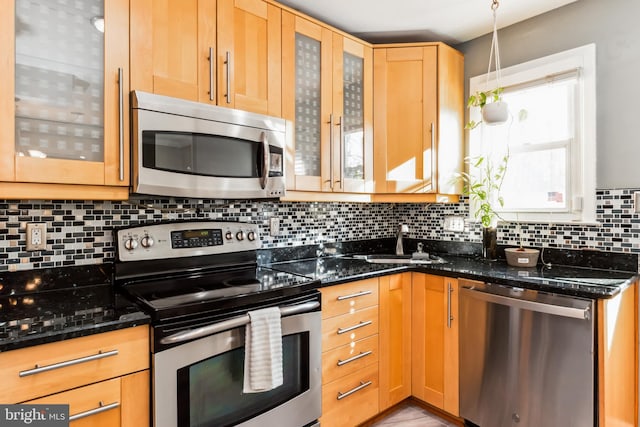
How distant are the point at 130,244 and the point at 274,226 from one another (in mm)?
838

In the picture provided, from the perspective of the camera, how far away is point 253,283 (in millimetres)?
Result: 1725

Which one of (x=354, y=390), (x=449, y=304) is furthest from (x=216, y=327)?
(x=449, y=304)

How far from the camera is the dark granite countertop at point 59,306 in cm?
112

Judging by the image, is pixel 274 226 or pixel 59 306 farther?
pixel 274 226

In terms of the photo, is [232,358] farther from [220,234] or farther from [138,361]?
[220,234]

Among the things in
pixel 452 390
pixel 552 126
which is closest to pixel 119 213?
pixel 452 390

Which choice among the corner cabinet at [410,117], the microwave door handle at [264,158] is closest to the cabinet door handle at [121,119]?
the microwave door handle at [264,158]

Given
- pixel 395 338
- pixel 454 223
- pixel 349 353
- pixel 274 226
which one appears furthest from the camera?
pixel 454 223

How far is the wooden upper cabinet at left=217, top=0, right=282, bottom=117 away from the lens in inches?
70.6

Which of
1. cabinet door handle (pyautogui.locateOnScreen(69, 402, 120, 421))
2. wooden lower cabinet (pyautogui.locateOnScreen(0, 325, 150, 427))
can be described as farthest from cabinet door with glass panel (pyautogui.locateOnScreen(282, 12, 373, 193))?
cabinet door handle (pyautogui.locateOnScreen(69, 402, 120, 421))

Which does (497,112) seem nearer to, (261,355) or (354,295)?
(354,295)

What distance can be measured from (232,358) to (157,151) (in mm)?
887

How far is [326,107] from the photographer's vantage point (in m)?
2.23

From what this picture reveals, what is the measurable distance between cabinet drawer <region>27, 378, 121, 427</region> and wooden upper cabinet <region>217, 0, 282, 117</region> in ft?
4.06
